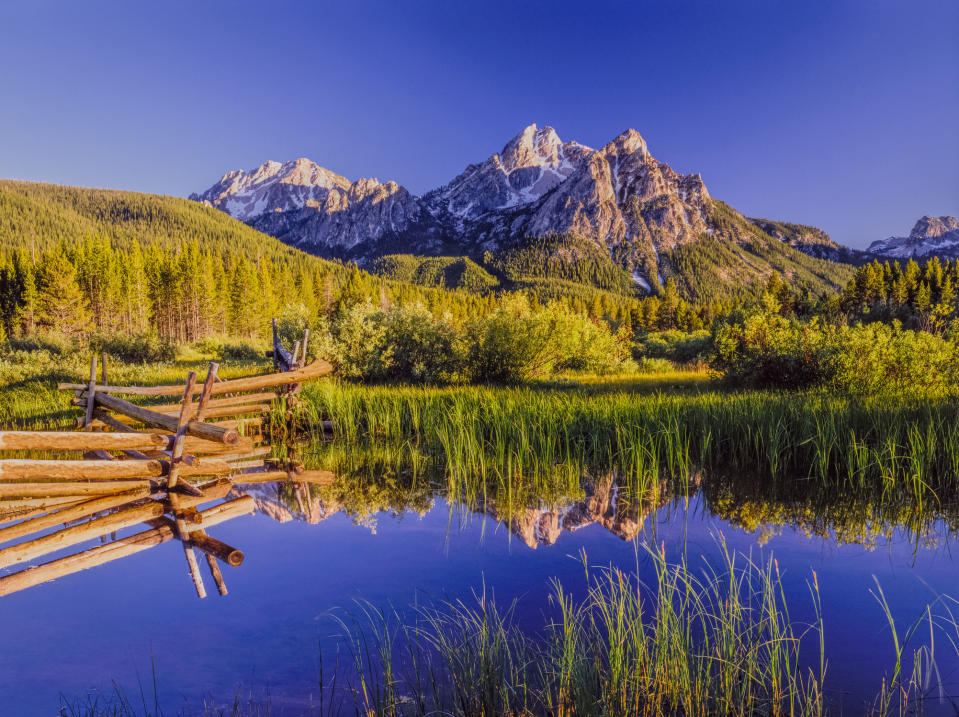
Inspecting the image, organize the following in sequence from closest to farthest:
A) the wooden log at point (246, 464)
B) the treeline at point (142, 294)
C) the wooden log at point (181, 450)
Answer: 1. the wooden log at point (181, 450)
2. the wooden log at point (246, 464)
3. the treeline at point (142, 294)

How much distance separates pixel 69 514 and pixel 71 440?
905 mm

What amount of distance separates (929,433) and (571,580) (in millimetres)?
6165

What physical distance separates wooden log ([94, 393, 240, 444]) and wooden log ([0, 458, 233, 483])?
20.9 inches

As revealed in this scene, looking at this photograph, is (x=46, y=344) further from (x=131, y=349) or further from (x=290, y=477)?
(x=290, y=477)

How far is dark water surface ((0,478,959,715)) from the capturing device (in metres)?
3.27

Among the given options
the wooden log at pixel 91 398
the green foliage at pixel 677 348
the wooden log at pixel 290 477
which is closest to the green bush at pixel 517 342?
the wooden log at pixel 290 477

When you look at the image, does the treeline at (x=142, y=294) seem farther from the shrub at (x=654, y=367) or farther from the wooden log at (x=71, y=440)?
the wooden log at (x=71, y=440)

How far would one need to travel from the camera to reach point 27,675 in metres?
3.35

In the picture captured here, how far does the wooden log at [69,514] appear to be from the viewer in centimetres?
550

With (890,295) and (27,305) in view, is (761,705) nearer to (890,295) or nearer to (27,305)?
(27,305)

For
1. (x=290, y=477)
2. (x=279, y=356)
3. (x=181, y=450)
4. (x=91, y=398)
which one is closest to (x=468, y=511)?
(x=290, y=477)

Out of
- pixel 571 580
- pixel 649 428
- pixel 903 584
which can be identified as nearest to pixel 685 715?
pixel 571 580

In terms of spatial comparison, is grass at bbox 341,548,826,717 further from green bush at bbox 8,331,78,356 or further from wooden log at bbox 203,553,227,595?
green bush at bbox 8,331,78,356

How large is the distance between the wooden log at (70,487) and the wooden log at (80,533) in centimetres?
31
